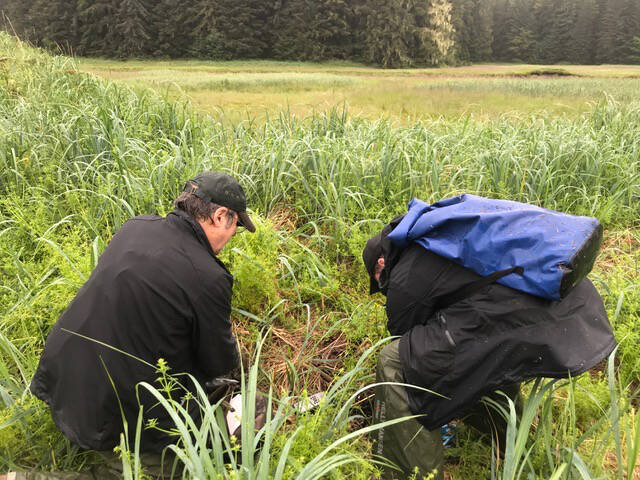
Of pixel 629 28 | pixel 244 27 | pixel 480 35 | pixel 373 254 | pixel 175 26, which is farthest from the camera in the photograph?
pixel 480 35

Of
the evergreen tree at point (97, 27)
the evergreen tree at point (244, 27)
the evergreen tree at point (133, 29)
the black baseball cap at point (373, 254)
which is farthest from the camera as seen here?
the evergreen tree at point (244, 27)

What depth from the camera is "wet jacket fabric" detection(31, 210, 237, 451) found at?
1.40 meters

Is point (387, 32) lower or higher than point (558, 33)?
lower

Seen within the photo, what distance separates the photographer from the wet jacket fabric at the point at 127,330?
1.40 meters

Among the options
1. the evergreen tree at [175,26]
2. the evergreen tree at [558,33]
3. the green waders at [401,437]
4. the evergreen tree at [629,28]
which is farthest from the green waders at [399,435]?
the evergreen tree at [558,33]

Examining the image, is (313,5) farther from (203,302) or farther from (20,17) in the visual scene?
(203,302)

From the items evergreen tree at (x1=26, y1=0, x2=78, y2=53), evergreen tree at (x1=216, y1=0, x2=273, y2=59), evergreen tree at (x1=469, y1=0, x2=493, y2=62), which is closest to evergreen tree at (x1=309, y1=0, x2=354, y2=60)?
evergreen tree at (x1=216, y1=0, x2=273, y2=59)

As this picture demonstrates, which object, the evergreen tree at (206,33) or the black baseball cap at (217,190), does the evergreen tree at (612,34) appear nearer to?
the evergreen tree at (206,33)

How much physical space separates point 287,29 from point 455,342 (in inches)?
603

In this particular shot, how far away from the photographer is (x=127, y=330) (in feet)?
4.61

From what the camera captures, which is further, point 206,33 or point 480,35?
point 480,35

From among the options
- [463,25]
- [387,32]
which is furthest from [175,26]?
[463,25]

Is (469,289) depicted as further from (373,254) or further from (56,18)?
(56,18)

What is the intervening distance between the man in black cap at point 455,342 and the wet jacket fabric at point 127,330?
0.82 metres
